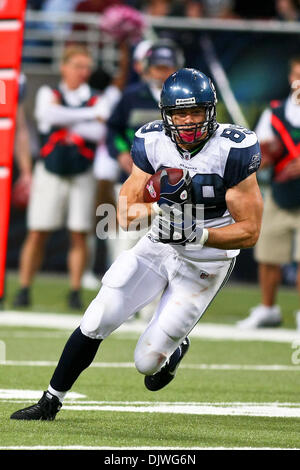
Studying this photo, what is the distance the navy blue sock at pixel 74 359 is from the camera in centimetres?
432

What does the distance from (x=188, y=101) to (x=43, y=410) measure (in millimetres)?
1351

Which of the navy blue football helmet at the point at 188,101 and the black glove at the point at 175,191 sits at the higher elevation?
the navy blue football helmet at the point at 188,101

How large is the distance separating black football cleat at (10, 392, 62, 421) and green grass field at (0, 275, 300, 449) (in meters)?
0.05

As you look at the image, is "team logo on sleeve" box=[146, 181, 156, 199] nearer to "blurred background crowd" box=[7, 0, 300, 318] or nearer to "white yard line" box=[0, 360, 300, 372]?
"white yard line" box=[0, 360, 300, 372]

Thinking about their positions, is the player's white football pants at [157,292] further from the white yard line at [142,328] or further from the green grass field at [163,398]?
the white yard line at [142,328]

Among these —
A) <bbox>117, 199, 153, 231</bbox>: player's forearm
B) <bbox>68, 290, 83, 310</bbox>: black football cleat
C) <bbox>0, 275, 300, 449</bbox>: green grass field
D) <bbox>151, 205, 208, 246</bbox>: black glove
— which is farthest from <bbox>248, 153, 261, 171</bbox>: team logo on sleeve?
<bbox>68, 290, 83, 310</bbox>: black football cleat

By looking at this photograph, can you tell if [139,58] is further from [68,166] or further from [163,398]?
[163,398]

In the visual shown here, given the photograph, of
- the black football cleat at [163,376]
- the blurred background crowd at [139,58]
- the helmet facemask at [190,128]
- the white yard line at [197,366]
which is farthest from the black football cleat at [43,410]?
the blurred background crowd at [139,58]

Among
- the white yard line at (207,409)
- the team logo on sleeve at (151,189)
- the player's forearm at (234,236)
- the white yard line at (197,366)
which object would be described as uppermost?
the team logo on sleeve at (151,189)

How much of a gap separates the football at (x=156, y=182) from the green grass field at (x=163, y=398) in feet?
2.94

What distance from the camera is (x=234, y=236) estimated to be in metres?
4.34

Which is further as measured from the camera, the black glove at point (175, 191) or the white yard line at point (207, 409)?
the white yard line at point (207, 409)

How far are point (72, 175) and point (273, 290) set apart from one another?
1.84m
